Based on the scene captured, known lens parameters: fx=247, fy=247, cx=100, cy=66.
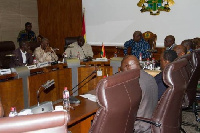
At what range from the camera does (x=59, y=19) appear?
795cm

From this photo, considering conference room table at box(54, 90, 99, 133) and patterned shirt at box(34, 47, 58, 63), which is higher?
patterned shirt at box(34, 47, 58, 63)

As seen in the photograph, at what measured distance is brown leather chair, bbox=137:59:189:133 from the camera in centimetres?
194

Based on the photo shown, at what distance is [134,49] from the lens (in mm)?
5672

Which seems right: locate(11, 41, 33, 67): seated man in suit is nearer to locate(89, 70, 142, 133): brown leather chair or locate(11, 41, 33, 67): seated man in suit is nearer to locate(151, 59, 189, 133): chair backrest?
locate(151, 59, 189, 133): chair backrest

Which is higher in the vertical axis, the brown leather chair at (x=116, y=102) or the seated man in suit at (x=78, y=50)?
the seated man in suit at (x=78, y=50)

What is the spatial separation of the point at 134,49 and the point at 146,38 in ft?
2.12

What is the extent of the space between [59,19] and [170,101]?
6511mm

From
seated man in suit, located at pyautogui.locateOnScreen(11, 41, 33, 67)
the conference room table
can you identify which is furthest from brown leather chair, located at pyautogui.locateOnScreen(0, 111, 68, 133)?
seated man in suit, located at pyautogui.locateOnScreen(11, 41, 33, 67)

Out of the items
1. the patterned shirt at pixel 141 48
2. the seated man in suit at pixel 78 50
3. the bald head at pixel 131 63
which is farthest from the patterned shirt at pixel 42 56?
the bald head at pixel 131 63

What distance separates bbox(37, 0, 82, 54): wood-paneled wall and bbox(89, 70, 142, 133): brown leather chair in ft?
19.9

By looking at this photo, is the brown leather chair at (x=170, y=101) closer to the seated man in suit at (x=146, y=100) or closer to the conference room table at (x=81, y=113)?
the seated man in suit at (x=146, y=100)

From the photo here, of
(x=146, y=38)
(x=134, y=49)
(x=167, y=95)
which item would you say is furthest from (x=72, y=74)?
(x=167, y=95)

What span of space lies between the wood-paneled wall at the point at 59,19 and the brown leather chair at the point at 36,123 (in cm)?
658

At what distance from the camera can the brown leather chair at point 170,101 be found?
194cm
